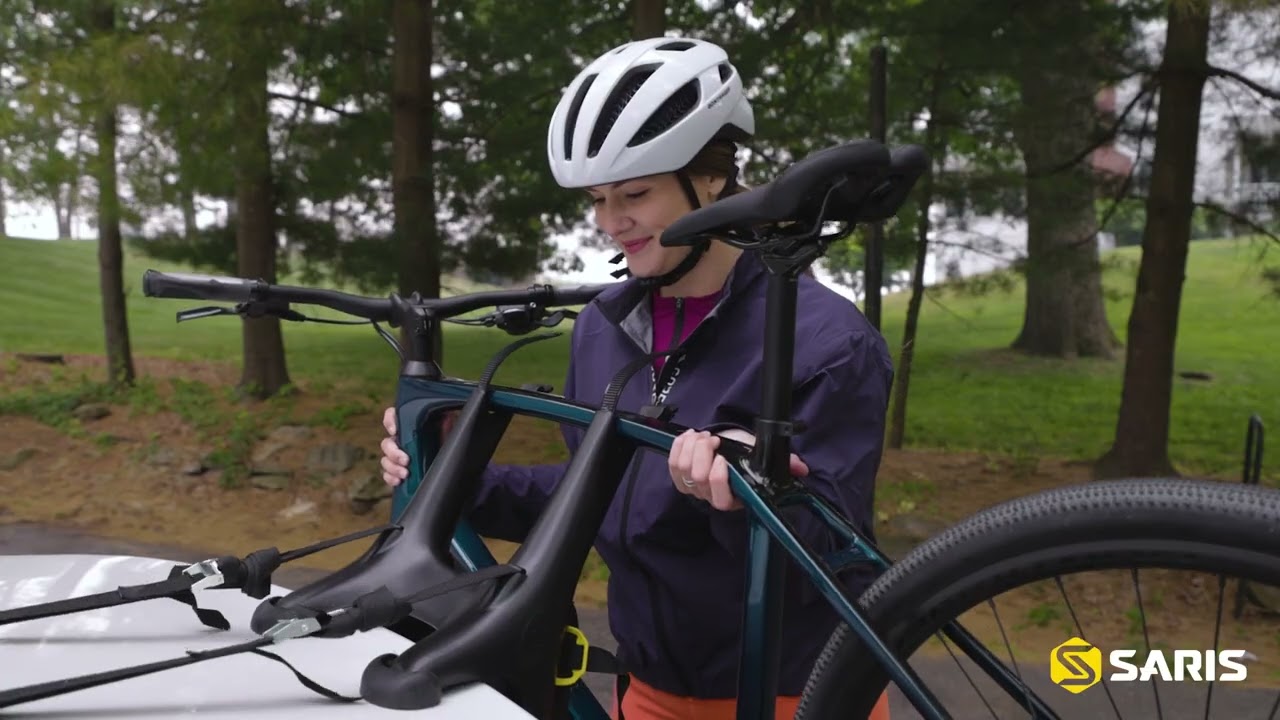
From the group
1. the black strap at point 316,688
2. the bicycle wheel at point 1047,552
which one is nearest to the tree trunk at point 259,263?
the black strap at point 316,688

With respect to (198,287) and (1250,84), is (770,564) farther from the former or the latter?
(1250,84)

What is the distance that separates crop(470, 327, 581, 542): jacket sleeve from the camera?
180 centimetres

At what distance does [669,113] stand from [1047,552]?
3.10 ft

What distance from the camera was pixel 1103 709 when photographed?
53.1 inches

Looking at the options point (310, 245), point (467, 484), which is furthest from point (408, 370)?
point (310, 245)

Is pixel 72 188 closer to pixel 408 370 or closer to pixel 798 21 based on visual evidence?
pixel 798 21

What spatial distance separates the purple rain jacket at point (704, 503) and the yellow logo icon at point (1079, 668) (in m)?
0.30

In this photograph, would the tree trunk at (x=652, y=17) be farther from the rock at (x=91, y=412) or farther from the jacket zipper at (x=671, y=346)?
the rock at (x=91, y=412)

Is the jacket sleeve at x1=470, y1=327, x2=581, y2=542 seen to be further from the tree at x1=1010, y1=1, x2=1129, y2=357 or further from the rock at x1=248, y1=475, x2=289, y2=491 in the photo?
the rock at x1=248, y1=475, x2=289, y2=491

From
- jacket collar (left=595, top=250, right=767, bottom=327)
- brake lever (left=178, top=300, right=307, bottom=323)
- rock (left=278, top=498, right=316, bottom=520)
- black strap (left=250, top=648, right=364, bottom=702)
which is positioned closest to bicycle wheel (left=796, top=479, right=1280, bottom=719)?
black strap (left=250, top=648, right=364, bottom=702)

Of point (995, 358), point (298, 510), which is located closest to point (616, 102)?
point (298, 510)

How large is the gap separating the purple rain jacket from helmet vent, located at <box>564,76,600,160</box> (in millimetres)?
270

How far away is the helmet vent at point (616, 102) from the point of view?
1664 millimetres

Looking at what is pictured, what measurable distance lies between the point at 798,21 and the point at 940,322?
39.4 feet
